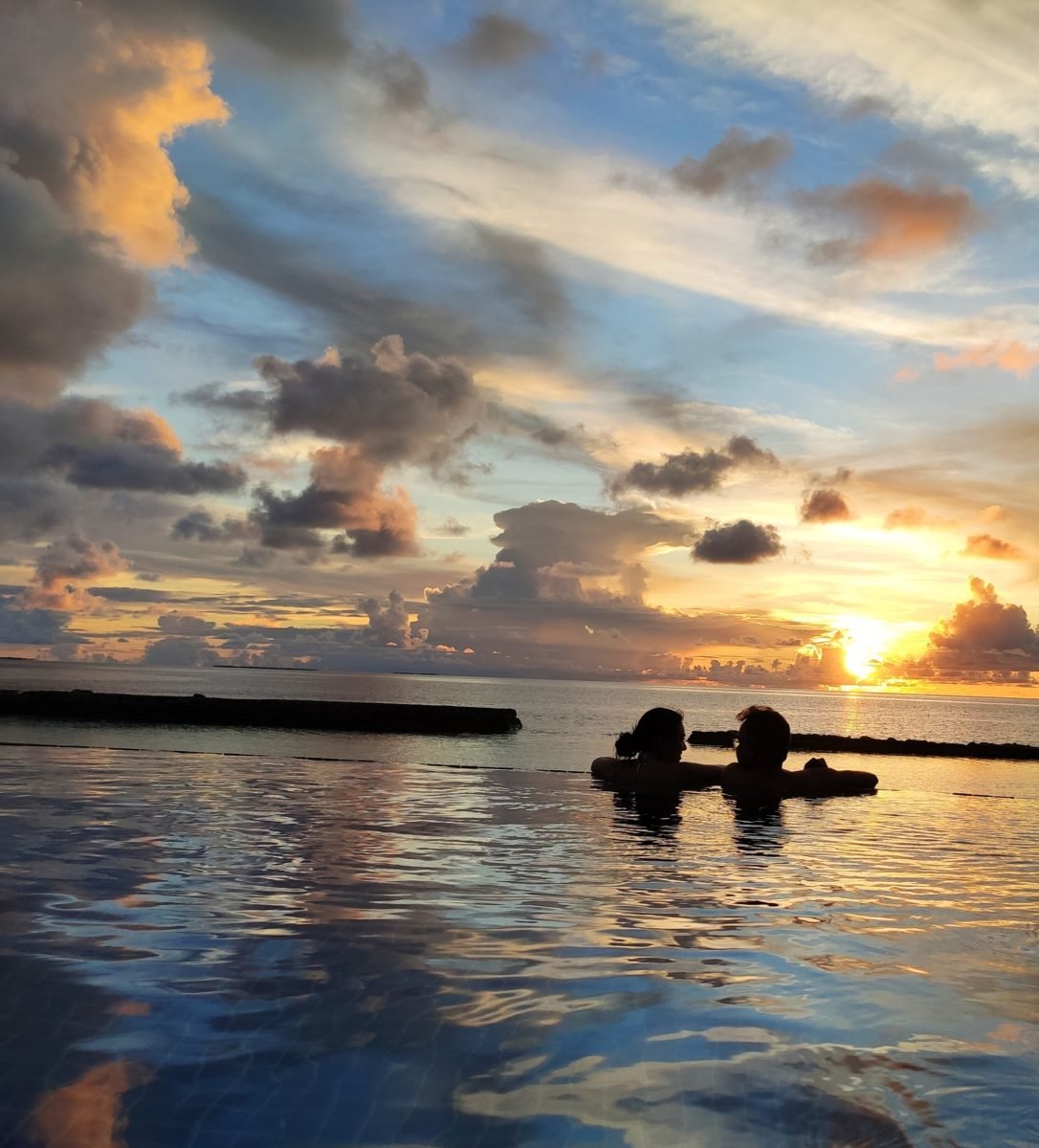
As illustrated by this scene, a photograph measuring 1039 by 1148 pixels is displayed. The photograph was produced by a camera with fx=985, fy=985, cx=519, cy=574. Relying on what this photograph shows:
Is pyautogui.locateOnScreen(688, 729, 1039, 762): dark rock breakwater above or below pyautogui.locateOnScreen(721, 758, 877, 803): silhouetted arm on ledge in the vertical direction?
below

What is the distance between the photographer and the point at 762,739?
15.9m

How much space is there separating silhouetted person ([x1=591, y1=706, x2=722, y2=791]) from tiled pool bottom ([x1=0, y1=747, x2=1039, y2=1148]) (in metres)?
5.01

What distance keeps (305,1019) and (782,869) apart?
231 inches

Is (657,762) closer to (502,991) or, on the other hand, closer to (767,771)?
(767,771)

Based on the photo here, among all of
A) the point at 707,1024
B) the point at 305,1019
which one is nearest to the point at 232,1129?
the point at 305,1019

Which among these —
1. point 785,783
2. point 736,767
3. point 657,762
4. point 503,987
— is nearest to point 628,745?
point 657,762

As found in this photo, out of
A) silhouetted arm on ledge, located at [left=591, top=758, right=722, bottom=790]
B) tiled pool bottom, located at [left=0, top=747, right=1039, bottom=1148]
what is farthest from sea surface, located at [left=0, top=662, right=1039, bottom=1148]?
silhouetted arm on ledge, located at [left=591, top=758, right=722, bottom=790]

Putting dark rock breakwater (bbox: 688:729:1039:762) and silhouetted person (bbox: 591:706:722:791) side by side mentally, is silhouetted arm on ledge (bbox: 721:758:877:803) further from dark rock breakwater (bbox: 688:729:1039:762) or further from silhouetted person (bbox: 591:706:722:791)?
dark rock breakwater (bbox: 688:729:1039:762)

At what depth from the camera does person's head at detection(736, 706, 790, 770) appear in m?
15.5

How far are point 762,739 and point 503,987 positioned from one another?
11149 mm

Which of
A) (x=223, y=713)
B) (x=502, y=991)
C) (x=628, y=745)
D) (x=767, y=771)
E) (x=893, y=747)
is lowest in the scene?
(x=893, y=747)

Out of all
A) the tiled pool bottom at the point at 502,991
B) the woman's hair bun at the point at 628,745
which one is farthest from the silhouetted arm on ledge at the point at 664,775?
the tiled pool bottom at the point at 502,991

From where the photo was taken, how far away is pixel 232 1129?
3889 mm

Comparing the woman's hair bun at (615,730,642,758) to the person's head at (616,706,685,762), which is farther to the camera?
the woman's hair bun at (615,730,642,758)
